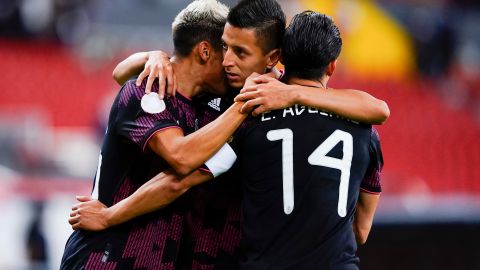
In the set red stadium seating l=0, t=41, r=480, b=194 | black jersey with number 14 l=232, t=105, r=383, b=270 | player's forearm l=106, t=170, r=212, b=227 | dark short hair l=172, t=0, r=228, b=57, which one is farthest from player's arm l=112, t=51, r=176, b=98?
red stadium seating l=0, t=41, r=480, b=194

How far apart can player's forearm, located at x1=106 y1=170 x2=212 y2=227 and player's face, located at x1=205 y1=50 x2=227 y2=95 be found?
1.48 feet

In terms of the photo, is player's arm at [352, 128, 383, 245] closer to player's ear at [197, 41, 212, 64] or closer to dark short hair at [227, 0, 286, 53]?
dark short hair at [227, 0, 286, 53]

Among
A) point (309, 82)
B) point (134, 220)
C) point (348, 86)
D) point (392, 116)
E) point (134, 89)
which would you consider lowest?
point (392, 116)

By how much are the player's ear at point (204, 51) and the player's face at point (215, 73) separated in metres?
0.02

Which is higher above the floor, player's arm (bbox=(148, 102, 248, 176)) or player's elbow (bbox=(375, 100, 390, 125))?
player's elbow (bbox=(375, 100, 390, 125))

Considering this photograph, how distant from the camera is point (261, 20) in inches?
126

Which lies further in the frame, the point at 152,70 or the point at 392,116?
the point at 392,116

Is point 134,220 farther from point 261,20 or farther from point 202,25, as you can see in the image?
point 261,20

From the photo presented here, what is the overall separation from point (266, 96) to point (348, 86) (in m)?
8.58

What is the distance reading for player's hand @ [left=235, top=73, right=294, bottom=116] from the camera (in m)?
2.96

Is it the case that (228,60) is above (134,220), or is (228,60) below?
above

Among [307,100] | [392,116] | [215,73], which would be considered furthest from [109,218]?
[392,116]

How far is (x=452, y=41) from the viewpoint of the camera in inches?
466

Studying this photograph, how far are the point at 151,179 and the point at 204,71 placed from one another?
50 cm
